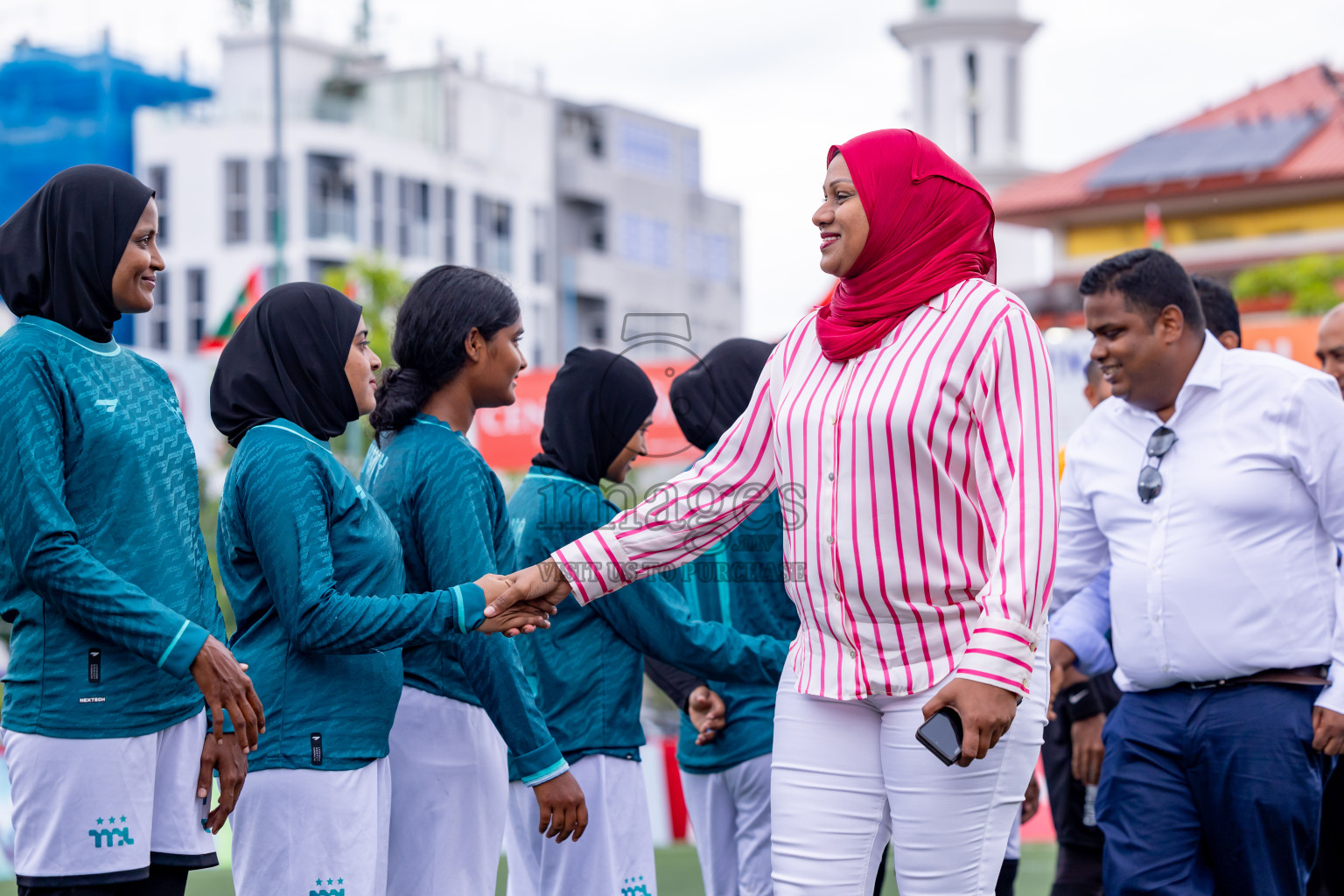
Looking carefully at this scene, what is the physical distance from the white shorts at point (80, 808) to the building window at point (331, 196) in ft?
126

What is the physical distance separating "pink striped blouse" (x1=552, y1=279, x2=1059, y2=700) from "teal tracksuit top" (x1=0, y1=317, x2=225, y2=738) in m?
1.27

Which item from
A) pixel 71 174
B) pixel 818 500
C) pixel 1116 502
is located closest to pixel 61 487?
pixel 71 174

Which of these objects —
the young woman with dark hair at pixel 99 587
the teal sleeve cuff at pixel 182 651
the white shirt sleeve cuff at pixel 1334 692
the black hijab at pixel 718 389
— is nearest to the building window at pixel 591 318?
the black hijab at pixel 718 389

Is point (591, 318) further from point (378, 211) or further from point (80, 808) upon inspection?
point (80, 808)

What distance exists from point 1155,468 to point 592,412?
5.16ft

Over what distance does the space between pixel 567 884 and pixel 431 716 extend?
0.67 meters

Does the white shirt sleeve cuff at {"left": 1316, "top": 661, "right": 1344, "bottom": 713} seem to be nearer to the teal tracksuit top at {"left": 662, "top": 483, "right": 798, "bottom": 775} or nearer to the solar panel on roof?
the teal tracksuit top at {"left": 662, "top": 483, "right": 798, "bottom": 775}

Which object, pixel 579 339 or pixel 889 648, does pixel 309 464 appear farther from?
pixel 579 339

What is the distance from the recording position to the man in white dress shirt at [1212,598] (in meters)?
4.16

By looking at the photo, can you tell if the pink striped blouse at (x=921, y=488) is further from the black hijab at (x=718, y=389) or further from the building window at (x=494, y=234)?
the building window at (x=494, y=234)

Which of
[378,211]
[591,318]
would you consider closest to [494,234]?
[591,318]

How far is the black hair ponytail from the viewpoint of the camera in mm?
3943

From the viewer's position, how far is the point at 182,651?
3.05m

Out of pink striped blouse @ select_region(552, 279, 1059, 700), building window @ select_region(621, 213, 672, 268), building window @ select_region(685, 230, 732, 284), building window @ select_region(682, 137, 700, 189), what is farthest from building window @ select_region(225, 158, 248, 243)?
pink striped blouse @ select_region(552, 279, 1059, 700)
